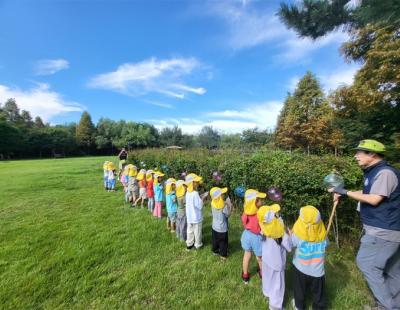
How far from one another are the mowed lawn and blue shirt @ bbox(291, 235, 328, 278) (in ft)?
2.13

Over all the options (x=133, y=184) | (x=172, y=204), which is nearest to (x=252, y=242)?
(x=172, y=204)

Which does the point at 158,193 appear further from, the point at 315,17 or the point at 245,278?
the point at 315,17

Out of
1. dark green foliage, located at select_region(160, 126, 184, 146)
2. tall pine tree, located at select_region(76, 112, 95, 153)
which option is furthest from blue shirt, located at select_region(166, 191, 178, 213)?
tall pine tree, located at select_region(76, 112, 95, 153)

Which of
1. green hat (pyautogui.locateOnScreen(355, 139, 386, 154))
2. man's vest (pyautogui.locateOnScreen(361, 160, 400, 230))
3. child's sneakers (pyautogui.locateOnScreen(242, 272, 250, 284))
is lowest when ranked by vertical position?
child's sneakers (pyautogui.locateOnScreen(242, 272, 250, 284))

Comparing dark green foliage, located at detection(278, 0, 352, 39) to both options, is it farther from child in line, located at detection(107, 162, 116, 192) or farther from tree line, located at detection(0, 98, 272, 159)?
tree line, located at detection(0, 98, 272, 159)

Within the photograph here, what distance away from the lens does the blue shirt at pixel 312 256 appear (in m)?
2.71

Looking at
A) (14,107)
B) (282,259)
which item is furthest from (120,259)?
(14,107)

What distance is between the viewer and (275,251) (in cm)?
291

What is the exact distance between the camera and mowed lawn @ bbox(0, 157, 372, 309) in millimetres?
3141

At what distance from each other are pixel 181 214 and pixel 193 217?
54 centimetres

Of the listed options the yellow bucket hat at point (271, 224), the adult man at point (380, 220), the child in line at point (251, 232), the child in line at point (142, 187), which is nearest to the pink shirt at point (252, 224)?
the child in line at point (251, 232)

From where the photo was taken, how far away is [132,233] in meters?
5.40

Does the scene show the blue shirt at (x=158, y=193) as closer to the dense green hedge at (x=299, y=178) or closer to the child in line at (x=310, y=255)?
the dense green hedge at (x=299, y=178)

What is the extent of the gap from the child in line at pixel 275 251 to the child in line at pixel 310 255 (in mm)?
171
